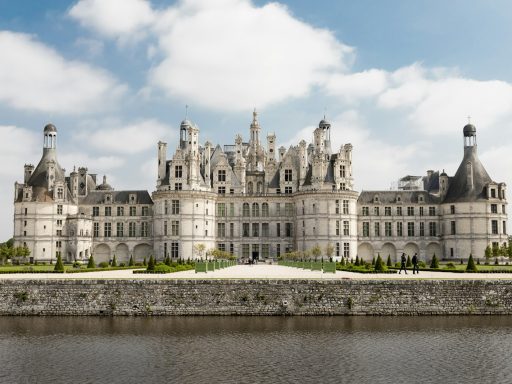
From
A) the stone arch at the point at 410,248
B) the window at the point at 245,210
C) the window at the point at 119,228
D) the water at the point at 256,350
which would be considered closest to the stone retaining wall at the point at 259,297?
the water at the point at 256,350

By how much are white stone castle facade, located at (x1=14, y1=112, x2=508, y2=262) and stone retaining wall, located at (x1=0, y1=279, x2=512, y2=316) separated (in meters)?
42.0

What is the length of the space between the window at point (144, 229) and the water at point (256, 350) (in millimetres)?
50635

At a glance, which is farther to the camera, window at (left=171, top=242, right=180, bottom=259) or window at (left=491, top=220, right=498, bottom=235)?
window at (left=491, top=220, right=498, bottom=235)

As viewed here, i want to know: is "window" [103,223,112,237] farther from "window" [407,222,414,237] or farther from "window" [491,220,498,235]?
"window" [491,220,498,235]

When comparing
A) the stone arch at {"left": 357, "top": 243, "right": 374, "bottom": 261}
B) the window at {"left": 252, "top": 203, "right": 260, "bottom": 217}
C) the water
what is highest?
the window at {"left": 252, "top": 203, "right": 260, "bottom": 217}

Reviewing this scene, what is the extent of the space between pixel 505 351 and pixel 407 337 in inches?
199

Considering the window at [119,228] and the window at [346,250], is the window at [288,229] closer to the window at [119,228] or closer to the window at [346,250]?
the window at [346,250]

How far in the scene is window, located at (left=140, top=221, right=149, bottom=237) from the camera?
89000mm

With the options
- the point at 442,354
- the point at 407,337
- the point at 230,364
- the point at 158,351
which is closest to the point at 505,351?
the point at 442,354

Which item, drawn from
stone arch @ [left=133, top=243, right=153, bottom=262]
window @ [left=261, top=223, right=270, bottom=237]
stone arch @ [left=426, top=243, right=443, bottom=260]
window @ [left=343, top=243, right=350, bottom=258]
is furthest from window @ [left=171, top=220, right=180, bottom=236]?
stone arch @ [left=426, top=243, right=443, bottom=260]

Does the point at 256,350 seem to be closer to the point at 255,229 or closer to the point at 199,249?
Answer: the point at 199,249

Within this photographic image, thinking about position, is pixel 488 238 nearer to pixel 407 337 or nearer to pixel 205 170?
pixel 205 170

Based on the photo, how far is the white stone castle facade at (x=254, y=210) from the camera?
83062mm

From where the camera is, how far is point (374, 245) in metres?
88.4
